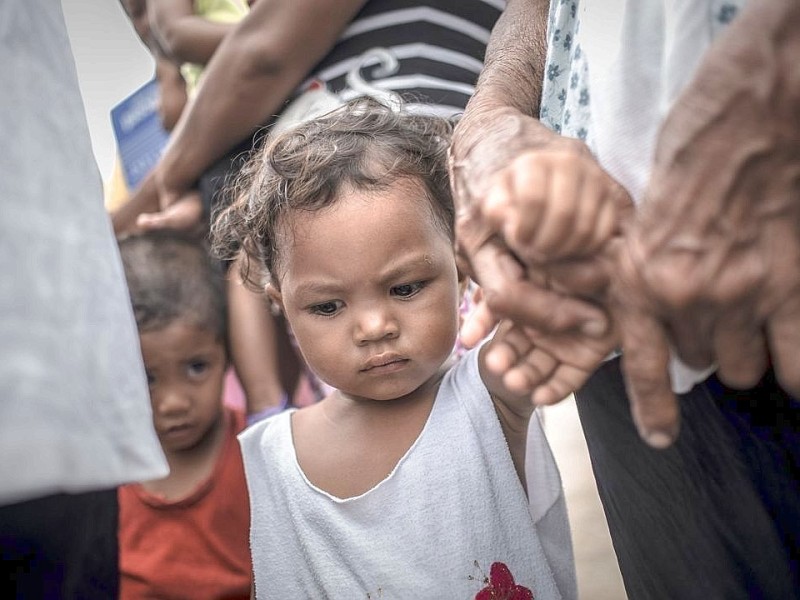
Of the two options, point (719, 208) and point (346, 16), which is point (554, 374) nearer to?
point (719, 208)

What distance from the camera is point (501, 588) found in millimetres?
1281

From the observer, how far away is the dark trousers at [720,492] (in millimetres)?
984

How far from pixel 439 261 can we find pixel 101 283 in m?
0.56

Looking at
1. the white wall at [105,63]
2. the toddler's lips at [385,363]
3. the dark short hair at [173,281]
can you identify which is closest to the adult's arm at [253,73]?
the dark short hair at [173,281]

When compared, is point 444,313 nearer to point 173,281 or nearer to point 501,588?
point 501,588

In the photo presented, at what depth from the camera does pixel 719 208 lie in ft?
2.24

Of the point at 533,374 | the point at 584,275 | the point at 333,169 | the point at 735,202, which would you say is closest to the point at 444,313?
the point at 333,169

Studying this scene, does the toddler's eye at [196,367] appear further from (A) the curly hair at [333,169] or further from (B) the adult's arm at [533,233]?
(B) the adult's arm at [533,233]

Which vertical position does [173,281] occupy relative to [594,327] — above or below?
below

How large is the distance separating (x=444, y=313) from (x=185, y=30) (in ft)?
→ 5.10

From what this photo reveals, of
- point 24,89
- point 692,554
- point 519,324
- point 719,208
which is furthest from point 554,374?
point 24,89

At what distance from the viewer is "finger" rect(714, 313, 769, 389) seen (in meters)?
0.71

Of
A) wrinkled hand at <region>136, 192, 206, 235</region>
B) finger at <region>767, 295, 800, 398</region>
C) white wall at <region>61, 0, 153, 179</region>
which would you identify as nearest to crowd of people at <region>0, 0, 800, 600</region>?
finger at <region>767, 295, 800, 398</region>

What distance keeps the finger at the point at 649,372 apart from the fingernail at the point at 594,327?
0.03m
